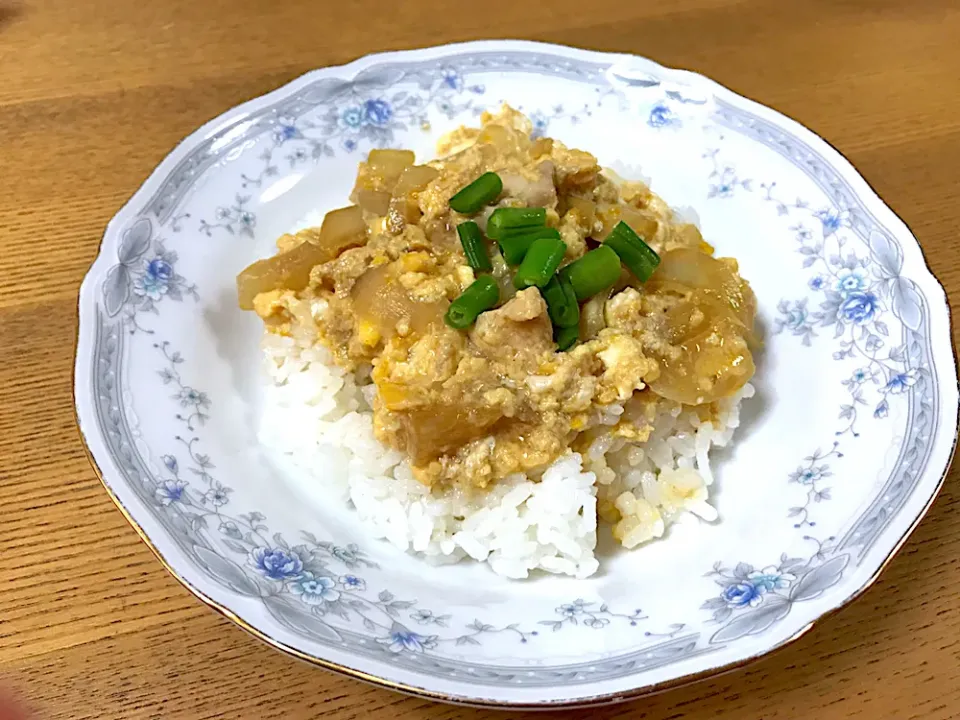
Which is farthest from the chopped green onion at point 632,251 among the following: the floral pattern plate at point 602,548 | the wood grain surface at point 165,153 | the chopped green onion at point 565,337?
the wood grain surface at point 165,153

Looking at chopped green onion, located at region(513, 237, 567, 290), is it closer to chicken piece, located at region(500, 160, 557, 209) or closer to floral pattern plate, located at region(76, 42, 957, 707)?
chicken piece, located at region(500, 160, 557, 209)

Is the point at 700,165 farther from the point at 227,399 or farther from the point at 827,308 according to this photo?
the point at 227,399

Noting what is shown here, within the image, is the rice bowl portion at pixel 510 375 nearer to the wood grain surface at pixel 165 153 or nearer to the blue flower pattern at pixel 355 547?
the blue flower pattern at pixel 355 547

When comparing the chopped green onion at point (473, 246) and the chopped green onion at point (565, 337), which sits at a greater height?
the chopped green onion at point (473, 246)

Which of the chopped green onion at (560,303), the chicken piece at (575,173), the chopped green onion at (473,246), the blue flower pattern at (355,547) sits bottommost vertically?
the blue flower pattern at (355,547)

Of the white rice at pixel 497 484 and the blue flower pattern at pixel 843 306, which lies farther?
the blue flower pattern at pixel 843 306

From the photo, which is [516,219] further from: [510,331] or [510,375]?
[510,375]

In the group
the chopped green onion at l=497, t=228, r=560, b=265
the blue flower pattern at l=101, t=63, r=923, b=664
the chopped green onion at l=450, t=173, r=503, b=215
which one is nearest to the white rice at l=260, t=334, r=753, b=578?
the blue flower pattern at l=101, t=63, r=923, b=664

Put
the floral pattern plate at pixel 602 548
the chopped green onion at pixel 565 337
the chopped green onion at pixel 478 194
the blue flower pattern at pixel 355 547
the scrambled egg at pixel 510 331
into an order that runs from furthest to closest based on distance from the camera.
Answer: the chopped green onion at pixel 478 194 < the chopped green onion at pixel 565 337 < the scrambled egg at pixel 510 331 < the blue flower pattern at pixel 355 547 < the floral pattern plate at pixel 602 548
